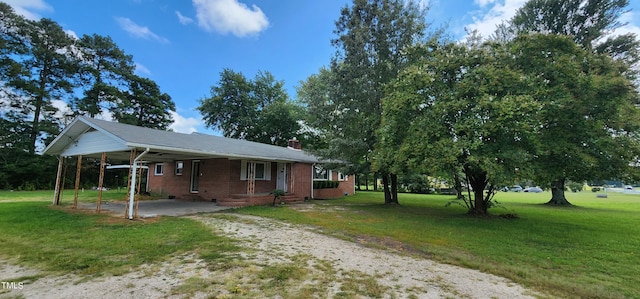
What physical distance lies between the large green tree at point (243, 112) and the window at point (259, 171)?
16509 mm

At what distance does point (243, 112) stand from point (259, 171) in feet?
67.0

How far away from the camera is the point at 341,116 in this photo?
15.4 meters

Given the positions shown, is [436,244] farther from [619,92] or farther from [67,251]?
[67,251]

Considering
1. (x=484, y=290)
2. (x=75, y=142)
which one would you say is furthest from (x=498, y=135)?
(x=75, y=142)

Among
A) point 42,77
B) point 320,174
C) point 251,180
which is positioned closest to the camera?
point 251,180

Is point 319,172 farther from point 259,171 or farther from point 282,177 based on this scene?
point 259,171

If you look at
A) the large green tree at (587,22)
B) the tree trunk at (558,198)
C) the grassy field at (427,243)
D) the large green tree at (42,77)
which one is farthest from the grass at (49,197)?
the tree trunk at (558,198)

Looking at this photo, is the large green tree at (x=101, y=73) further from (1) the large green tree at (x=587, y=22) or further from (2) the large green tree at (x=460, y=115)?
(1) the large green tree at (x=587, y=22)

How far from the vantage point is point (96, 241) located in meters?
6.18

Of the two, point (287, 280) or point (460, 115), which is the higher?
point (460, 115)

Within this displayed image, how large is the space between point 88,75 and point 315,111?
2761 cm

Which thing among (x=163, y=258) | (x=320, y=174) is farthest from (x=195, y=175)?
(x=163, y=258)

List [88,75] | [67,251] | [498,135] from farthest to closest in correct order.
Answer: [88,75], [498,135], [67,251]

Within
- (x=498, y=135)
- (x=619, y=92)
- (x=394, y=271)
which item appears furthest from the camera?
(x=498, y=135)
